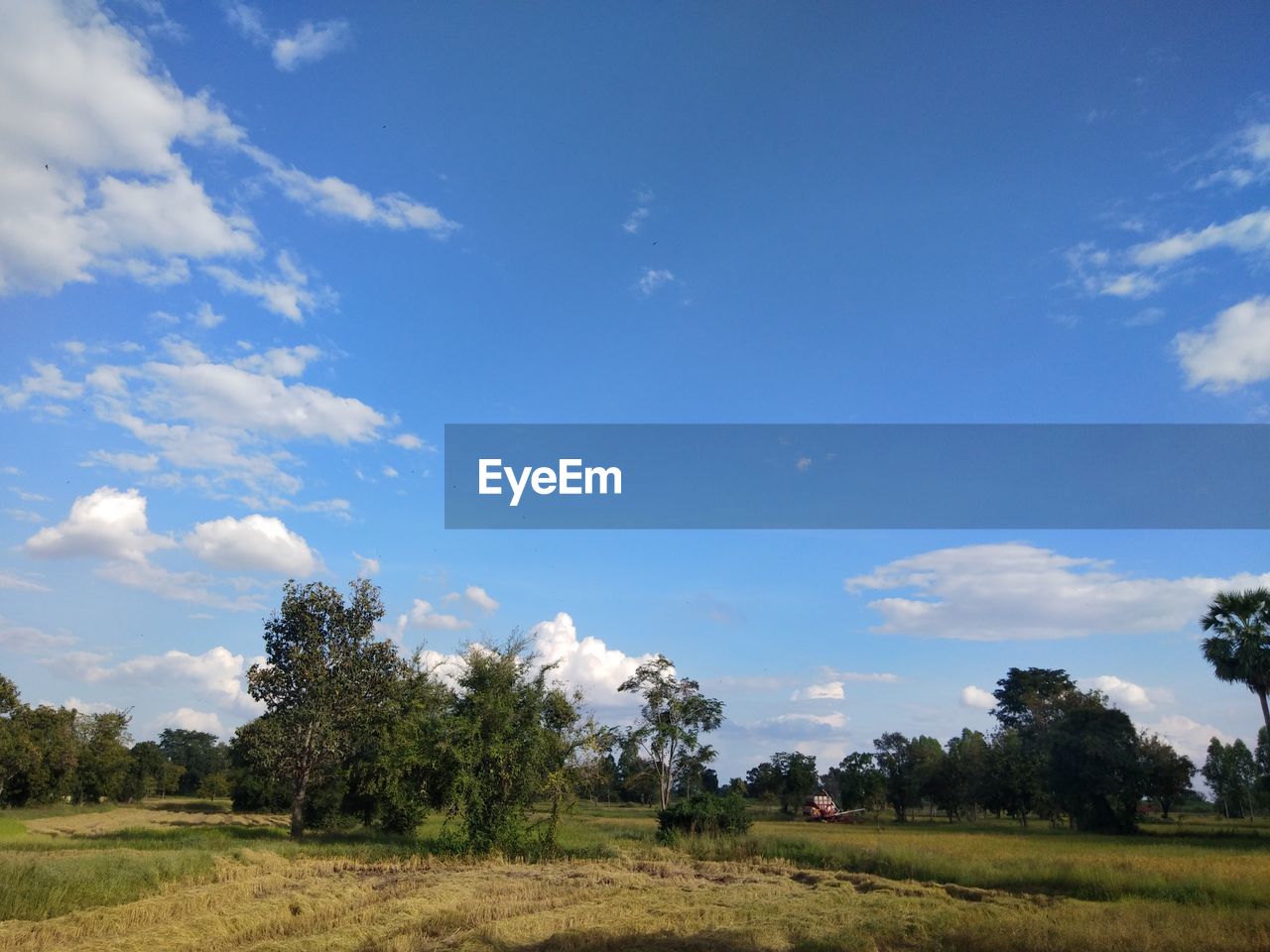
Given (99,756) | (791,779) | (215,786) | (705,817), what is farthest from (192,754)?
(705,817)

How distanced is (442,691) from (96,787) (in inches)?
2292

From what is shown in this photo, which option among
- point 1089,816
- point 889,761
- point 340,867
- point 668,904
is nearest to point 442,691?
point 340,867

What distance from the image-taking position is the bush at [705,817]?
3316cm

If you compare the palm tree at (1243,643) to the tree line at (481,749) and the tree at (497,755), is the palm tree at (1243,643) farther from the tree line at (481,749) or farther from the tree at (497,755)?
the tree at (497,755)

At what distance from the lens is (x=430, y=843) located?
1191 inches

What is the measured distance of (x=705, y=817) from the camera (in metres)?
33.3

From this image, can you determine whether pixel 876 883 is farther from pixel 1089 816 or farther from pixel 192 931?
pixel 1089 816

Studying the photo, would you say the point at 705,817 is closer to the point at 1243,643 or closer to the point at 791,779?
the point at 1243,643

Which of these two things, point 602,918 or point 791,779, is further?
point 791,779

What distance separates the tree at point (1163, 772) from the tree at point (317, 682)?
130 feet

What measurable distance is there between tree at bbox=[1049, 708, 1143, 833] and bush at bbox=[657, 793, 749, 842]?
70.7 ft

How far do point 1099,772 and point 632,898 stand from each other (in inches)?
1401

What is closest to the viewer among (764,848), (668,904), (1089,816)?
(668,904)

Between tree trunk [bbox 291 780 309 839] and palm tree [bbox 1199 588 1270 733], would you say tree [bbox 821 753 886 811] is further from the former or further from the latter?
tree trunk [bbox 291 780 309 839]
